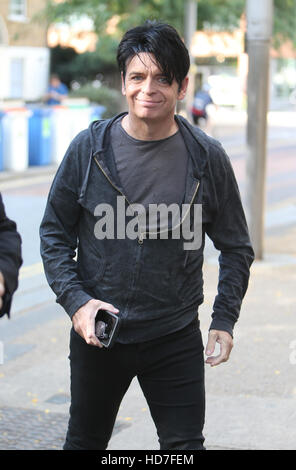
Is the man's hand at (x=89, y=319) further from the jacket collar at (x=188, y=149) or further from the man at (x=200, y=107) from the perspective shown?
the man at (x=200, y=107)

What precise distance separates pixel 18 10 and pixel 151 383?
109 ft

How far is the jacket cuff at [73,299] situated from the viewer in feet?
9.55

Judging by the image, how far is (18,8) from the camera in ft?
113

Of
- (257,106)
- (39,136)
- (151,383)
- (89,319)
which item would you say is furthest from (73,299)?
(39,136)

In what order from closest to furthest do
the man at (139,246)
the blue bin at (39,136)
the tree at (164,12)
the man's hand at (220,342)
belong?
the man at (139,246) < the man's hand at (220,342) < the blue bin at (39,136) < the tree at (164,12)

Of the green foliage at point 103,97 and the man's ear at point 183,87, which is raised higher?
the man's ear at point 183,87

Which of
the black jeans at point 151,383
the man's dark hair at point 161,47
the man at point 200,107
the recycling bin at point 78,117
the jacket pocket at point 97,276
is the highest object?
the man's dark hair at point 161,47

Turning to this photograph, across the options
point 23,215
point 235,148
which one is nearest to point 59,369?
point 23,215

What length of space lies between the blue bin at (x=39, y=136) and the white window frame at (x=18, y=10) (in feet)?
53.6

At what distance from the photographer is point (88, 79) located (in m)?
36.8

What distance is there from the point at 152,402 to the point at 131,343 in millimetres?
235

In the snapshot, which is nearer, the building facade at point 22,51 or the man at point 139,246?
the man at point 139,246

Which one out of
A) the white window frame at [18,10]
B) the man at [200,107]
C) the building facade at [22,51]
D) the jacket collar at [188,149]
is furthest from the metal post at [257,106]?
the white window frame at [18,10]

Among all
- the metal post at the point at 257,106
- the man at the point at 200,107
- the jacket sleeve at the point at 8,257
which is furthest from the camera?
the man at the point at 200,107
